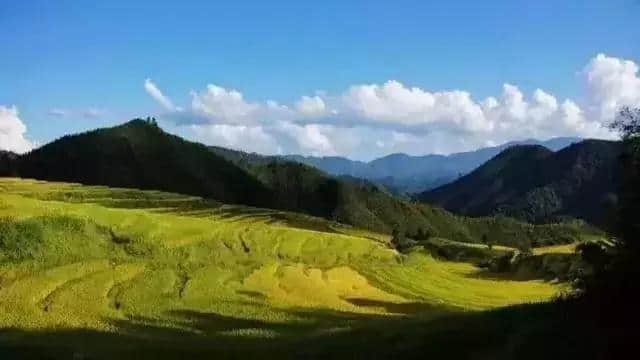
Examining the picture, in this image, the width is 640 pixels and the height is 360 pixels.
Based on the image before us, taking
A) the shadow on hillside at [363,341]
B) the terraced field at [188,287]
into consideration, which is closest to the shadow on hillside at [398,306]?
the terraced field at [188,287]

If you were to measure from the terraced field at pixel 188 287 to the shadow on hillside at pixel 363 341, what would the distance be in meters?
0.27

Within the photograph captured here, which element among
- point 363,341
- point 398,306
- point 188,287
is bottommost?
point 398,306

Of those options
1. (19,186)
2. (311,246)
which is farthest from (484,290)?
(19,186)

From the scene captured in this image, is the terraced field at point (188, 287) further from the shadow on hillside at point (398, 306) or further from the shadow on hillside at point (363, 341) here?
the shadow on hillside at point (363, 341)

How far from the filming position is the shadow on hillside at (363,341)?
25.1 metres

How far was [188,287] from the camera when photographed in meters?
56.1

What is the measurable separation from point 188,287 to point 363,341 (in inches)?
1113

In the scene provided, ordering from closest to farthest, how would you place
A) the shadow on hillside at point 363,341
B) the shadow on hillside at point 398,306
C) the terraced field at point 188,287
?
1. the shadow on hillside at point 363,341
2. the terraced field at point 188,287
3. the shadow on hillside at point 398,306

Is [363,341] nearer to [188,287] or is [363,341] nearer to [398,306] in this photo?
[188,287]

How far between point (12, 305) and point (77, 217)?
25171mm

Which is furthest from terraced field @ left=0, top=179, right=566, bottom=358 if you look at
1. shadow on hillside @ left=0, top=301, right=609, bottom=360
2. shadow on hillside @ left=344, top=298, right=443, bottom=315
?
shadow on hillside @ left=0, top=301, right=609, bottom=360

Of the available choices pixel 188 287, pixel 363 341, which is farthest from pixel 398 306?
pixel 363 341

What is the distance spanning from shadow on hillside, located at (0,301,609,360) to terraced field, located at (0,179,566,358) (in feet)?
0.90

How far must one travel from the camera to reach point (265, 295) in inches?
2274
